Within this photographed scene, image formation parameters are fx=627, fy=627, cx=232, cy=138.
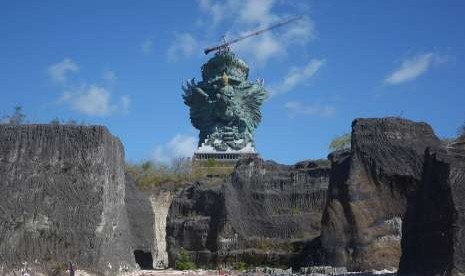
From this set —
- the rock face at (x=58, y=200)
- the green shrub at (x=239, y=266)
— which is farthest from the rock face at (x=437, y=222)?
the green shrub at (x=239, y=266)

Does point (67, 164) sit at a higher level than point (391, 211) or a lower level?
higher

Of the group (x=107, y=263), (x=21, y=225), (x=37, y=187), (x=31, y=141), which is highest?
(x=31, y=141)

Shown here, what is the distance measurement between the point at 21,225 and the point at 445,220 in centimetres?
934

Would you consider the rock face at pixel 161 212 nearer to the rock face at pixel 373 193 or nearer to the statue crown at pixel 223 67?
the rock face at pixel 373 193

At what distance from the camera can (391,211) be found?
17609 millimetres

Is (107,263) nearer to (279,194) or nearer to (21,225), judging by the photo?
(21,225)

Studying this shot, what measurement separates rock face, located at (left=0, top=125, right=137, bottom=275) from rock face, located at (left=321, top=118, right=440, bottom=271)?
6144 mm

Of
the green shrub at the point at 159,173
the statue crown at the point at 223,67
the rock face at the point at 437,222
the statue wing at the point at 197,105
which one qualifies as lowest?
the rock face at the point at 437,222

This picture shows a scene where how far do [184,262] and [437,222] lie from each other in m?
13.2

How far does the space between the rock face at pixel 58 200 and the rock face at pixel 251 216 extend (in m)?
7.47

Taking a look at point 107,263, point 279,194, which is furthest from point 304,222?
point 107,263

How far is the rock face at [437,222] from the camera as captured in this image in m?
10.6

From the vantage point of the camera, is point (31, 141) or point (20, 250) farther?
point (31, 141)

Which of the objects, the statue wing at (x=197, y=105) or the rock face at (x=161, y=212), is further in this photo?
the statue wing at (x=197, y=105)
